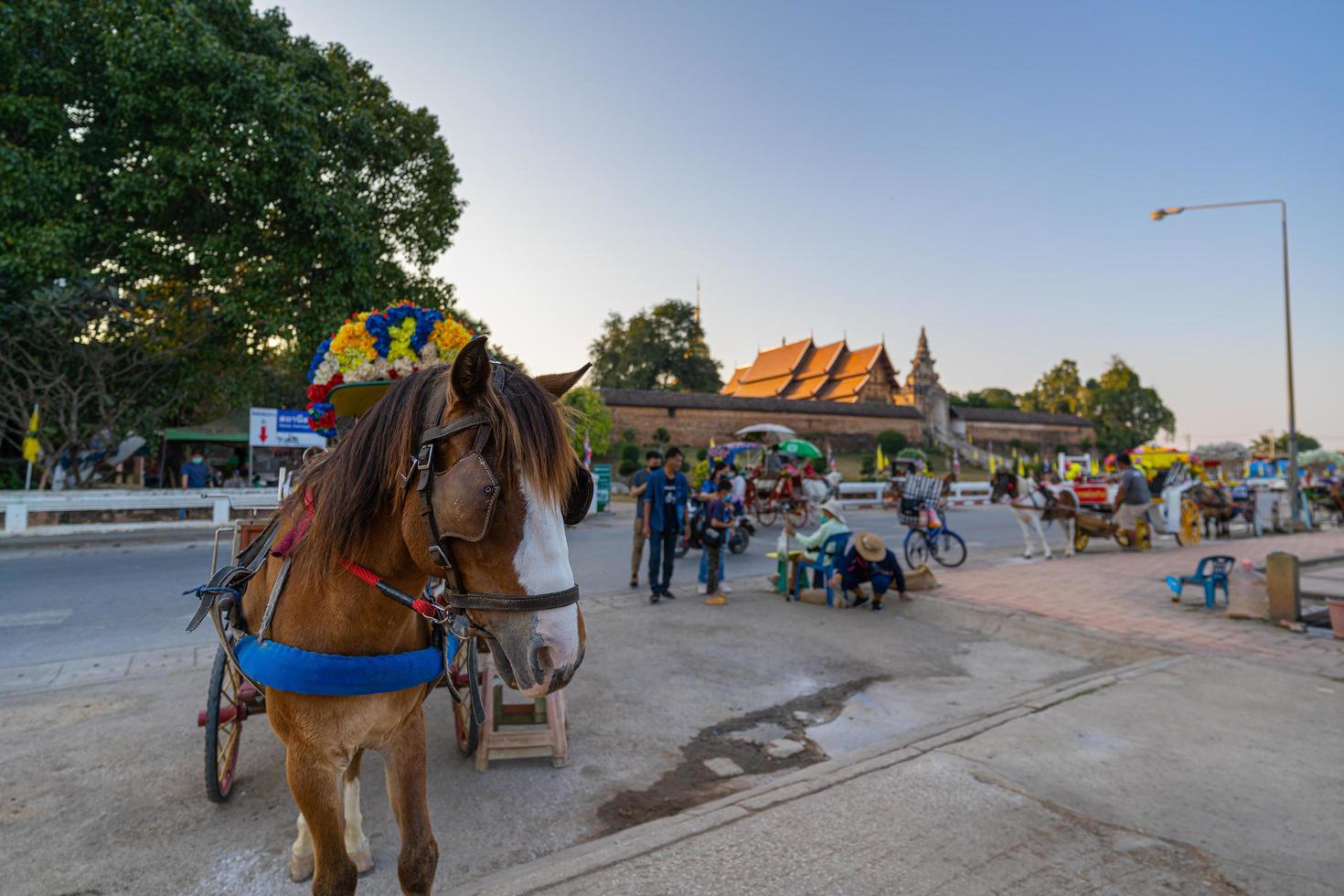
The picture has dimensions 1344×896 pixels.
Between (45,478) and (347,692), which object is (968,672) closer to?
(347,692)

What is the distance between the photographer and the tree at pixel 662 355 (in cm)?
5506

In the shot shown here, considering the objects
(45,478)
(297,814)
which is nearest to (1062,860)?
(297,814)

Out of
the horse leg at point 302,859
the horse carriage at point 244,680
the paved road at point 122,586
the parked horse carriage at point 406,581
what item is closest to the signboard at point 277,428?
the paved road at point 122,586

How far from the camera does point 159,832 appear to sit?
2.92 m

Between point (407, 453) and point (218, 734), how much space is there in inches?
97.3

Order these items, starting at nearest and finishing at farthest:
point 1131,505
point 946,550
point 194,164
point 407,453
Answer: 1. point 407,453
2. point 946,550
3. point 194,164
4. point 1131,505

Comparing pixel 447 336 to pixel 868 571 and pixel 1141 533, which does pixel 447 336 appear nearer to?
pixel 868 571

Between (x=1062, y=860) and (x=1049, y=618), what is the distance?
504cm

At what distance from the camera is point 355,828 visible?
9.04ft

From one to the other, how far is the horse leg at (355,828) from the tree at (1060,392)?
73.4m

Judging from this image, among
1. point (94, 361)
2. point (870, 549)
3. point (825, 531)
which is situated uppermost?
point (94, 361)

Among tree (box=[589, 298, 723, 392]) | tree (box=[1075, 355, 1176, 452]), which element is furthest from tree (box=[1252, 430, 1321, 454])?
tree (box=[589, 298, 723, 392])

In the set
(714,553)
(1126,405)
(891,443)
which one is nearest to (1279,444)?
(1126,405)

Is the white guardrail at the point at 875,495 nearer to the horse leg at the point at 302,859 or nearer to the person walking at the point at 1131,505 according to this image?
the person walking at the point at 1131,505
